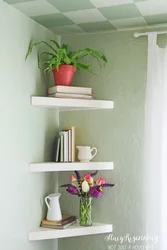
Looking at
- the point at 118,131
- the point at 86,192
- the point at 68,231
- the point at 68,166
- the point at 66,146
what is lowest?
the point at 68,231

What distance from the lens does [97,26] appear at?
2545 mm

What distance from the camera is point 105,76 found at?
2.65m

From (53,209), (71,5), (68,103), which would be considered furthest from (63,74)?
(53,209)

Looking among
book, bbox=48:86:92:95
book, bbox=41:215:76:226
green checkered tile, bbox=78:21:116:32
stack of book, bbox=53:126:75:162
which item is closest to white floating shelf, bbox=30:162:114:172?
stack of book, bbox=53:126:75:162

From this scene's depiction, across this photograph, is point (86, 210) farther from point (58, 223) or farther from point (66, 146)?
point (66, 146)

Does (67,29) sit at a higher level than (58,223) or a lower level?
higher

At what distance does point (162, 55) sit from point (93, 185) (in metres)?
0.96

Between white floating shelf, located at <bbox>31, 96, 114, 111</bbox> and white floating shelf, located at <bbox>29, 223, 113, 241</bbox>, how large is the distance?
78 centimetres

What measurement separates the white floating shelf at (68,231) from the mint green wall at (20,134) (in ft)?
0.18

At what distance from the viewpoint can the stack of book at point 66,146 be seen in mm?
2508

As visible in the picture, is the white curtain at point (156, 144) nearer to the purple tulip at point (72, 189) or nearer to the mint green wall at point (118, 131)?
the mint green wall at point (118, 131)

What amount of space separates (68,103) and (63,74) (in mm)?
192

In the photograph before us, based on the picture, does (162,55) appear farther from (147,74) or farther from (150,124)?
(150,124)

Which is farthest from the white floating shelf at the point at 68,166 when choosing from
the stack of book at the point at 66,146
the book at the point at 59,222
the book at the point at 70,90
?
the book at the point at 70,90
